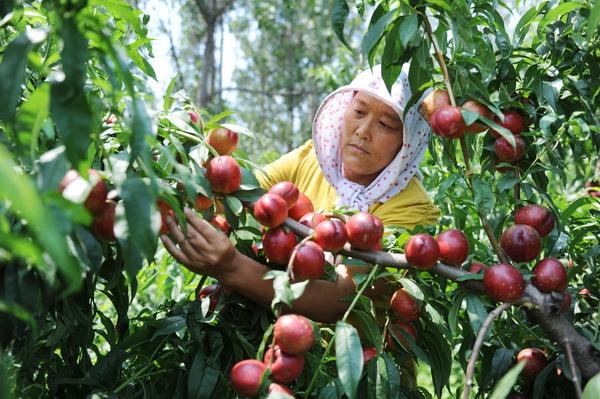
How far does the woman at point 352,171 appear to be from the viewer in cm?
152

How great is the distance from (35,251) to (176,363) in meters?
0.89

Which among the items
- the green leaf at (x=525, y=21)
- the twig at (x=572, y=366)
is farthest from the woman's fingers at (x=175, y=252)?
the green leaf at (x=525, y=21)

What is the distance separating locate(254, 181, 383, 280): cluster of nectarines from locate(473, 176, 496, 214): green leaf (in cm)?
19

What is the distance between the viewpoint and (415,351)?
4.83ft

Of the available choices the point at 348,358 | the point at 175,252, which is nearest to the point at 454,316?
the point at 348,358

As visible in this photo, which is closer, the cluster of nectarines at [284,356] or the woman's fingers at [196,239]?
the cluster of nectarines at [284,356]

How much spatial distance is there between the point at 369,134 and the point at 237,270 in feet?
2.16

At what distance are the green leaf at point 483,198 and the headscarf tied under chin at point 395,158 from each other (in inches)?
17.6

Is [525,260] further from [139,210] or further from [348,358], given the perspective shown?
[139,210]

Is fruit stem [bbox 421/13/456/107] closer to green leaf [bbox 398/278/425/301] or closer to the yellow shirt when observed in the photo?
green leaf [bbox 398/278/425/301]

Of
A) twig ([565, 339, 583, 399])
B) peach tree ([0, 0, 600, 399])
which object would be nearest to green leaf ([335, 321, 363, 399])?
peach tree ([0, 0, 600, 399])

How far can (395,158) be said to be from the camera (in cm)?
201

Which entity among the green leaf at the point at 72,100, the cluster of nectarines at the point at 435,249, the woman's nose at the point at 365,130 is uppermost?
the green leaf at the point at 72,100

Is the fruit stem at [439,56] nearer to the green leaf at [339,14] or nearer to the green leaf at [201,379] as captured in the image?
the green leaf at [339,14]
